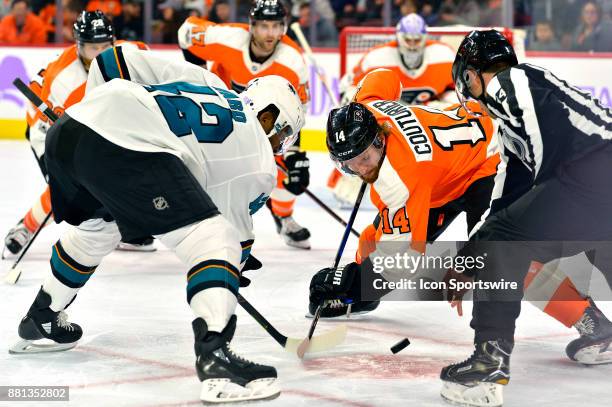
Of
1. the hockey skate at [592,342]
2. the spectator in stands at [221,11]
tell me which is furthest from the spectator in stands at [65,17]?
the hockey skate at [592,342]

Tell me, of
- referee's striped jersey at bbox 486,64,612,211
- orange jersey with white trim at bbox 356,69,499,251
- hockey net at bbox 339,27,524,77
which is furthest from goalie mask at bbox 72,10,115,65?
hockey net at bbox 339,27,524,77

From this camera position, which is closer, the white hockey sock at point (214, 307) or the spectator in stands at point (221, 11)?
the white hockey sock at point (214, 307)

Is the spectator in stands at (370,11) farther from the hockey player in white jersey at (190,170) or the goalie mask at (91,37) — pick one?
the hockey player in white jersey at (190,170)

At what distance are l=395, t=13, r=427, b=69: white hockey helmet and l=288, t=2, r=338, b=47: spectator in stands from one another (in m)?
2.22

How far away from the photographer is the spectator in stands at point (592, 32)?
7.99 meters

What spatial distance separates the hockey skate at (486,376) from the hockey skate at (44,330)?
121 centimetres

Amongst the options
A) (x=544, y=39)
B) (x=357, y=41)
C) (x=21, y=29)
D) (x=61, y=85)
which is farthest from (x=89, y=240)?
(x=21, y=29)

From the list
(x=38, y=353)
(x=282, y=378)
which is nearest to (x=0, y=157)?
(x=38, y=353)

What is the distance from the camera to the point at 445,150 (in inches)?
132

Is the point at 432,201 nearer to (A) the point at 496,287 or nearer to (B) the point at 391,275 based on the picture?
(B) the point at 391,275

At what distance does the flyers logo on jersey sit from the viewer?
127 inches

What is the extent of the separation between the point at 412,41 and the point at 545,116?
3.95 m

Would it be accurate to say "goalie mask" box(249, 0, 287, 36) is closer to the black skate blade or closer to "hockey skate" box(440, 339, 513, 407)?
the black skate blade

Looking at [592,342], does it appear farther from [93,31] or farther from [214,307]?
[93,31]
